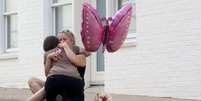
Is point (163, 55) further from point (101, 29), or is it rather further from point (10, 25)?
point (10, 25)

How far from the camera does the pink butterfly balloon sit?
285 inches

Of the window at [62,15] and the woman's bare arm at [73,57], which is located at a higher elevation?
the window at [62,15]

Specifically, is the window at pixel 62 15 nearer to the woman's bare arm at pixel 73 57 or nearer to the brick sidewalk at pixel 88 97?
the brick sidewalk at pixel 88 97

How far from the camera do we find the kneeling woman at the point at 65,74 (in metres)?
7.87

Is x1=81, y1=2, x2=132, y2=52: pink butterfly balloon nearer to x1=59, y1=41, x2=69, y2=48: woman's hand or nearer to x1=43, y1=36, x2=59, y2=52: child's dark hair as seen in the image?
x1=59, y1=41, x2=69, y2=48: woman's hand

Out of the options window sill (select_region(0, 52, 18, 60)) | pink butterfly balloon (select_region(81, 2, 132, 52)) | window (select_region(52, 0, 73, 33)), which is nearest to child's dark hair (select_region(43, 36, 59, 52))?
pink butterfly balloon (select_region(81, 2, 132, 52))

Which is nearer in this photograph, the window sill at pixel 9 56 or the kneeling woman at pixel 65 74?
the kneeling woman at pixel 65 74

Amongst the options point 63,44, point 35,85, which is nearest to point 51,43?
point 63,44

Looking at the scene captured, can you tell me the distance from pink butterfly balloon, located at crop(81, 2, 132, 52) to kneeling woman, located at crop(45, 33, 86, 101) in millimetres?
488

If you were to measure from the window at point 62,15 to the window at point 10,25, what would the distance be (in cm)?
161

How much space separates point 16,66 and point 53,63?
7.29 metres

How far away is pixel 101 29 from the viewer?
23.9 ft

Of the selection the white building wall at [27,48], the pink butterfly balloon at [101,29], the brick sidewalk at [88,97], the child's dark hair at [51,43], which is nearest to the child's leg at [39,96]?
the child's dark hair at [51,43]

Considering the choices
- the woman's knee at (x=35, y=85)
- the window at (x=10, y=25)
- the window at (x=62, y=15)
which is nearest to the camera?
the woman's knee at (x=35, y=85)
